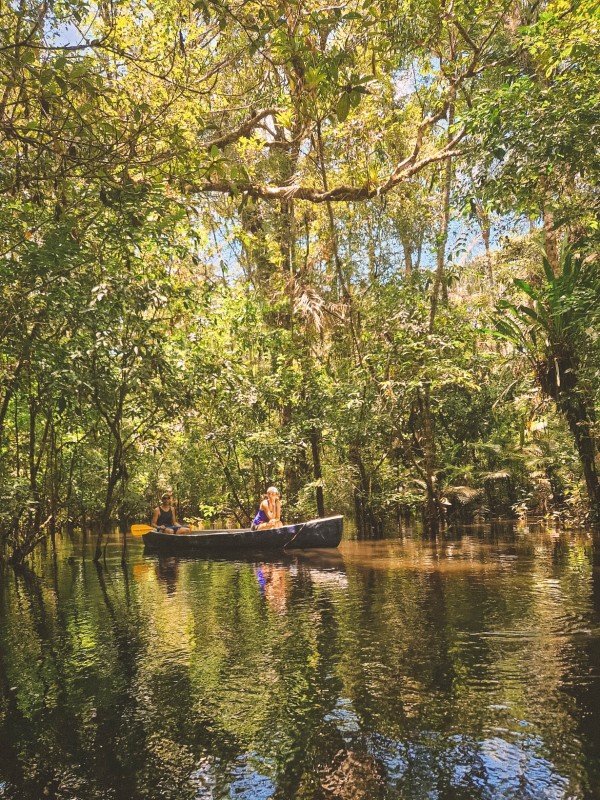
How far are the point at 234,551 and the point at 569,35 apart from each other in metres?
11.5

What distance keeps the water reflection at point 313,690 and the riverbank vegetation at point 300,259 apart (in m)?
3.31

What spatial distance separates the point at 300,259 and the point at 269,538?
370 inches

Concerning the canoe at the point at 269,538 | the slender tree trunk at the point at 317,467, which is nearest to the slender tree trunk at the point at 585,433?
the canoe at the point at 269,538

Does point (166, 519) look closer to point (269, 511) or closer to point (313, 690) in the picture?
point (269, 511)

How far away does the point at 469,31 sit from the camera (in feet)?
38.1

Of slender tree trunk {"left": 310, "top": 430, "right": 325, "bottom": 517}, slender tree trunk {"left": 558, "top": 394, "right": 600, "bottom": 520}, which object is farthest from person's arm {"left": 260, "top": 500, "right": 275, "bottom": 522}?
slender tree trunk {"left": 558, "top": 394, "right": 600, "bottom": 520}

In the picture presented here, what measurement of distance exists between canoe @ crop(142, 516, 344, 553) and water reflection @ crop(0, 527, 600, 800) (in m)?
3.69

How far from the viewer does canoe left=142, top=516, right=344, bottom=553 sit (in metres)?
13.4

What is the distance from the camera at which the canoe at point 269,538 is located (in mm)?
13422

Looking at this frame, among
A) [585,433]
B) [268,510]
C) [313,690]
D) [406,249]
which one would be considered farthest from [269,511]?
[406,249]

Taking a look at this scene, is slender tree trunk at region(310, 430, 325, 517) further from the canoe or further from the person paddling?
the person paddling

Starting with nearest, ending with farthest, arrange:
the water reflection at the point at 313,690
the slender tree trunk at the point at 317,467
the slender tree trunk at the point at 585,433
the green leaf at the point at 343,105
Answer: the water reflection at the point at 313,690
the green leaf at the point at 343,105
the slender tree trunk at the point at 585,433
the slender tree trunk at the point at 317,467

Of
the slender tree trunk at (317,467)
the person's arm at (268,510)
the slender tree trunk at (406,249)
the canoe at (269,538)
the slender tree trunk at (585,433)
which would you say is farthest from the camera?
the slender tree trunk at (406,249)

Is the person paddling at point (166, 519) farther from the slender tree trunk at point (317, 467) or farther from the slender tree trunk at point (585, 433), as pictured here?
the slender tree trunk at point (585, 433)
